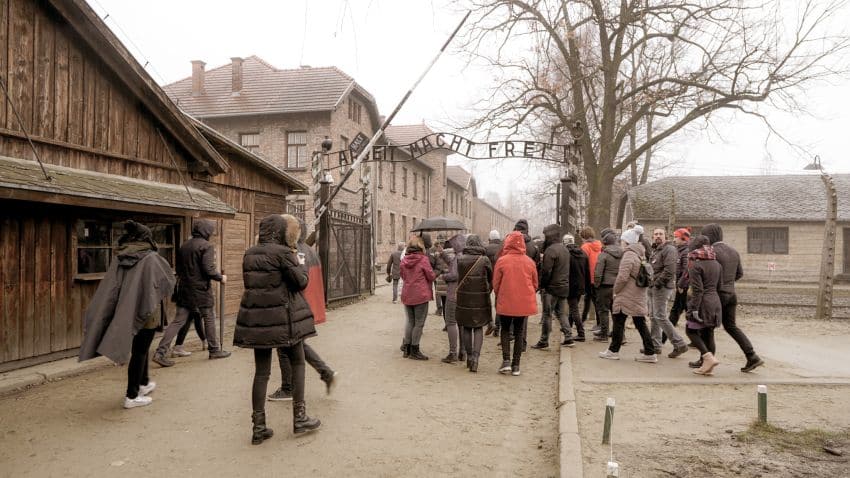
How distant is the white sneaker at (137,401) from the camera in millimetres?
5609

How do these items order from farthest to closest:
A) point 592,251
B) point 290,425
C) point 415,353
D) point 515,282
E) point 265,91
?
point 265,91
point 592,251
point 415,353
point 515,282
point 290,425

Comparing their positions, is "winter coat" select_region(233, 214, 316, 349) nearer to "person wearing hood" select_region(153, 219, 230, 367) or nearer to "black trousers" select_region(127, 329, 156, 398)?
"black trousers" select_region(127, 329, 156, 398)

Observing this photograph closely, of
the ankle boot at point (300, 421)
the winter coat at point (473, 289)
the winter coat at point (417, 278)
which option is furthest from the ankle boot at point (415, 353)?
the ankle boot at point (300, 421)

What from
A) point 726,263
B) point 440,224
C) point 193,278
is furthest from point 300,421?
point 440,224

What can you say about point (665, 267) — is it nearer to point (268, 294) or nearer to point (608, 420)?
point (608, 420)

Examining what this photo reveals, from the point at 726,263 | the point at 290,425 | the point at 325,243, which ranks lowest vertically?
the point at 290,425

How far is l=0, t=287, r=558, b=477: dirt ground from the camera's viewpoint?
166 inches

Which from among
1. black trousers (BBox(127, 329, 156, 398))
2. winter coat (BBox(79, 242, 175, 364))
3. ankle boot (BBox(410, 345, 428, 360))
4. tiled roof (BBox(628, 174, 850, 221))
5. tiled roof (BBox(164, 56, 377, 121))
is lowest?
ankle boot (BBox(410, 345, 428, 360))

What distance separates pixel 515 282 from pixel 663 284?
2363mm

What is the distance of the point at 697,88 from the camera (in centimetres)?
1772

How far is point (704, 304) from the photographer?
6.92 m

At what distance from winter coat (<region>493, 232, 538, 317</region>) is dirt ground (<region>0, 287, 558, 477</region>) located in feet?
3.01

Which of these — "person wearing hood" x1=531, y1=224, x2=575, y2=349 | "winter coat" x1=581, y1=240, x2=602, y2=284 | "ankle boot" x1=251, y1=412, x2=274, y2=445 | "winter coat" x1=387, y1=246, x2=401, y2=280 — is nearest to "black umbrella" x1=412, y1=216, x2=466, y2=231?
"winter coat" x1=387, y1=246, x2=401, y2=280

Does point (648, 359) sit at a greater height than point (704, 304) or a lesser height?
lesser
